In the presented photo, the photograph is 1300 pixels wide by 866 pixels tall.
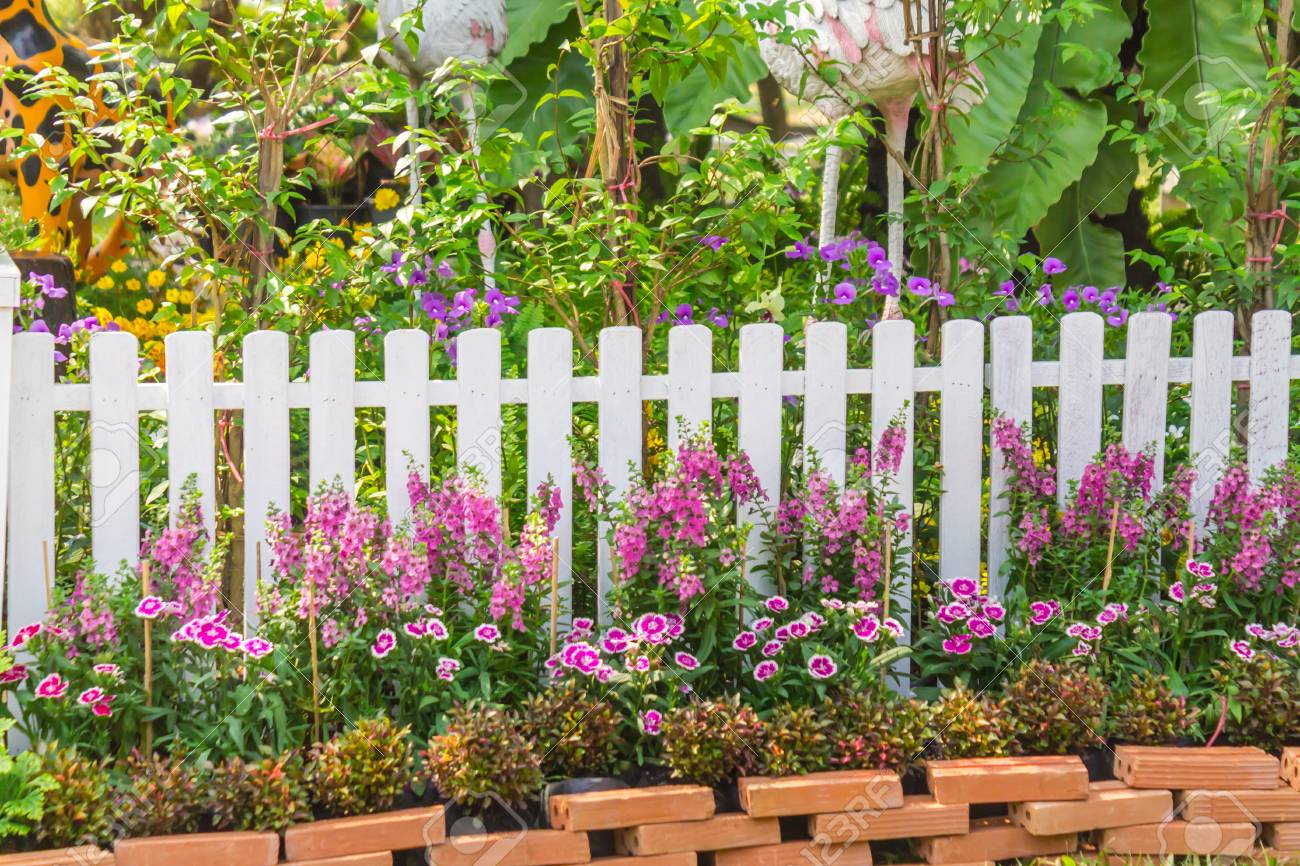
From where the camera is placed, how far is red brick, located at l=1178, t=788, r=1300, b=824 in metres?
2.71

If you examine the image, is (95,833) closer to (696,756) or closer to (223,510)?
(223,510)

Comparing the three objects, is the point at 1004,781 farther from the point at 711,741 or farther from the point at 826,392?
the point at 826,392

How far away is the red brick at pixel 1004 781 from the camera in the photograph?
2.62 m

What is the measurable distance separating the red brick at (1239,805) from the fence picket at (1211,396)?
2.53 feet

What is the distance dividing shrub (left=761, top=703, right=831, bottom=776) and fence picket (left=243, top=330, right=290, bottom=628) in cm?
116

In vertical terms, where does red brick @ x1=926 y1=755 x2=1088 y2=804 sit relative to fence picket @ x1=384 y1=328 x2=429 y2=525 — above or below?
below

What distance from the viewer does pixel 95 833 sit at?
7.63ft

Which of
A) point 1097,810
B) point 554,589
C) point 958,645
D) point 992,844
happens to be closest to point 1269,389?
point 958,645

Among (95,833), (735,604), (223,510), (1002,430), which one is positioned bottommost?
(95,833)

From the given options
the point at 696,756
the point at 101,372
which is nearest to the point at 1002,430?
the point at 696,756

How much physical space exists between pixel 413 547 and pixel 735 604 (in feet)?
2.29

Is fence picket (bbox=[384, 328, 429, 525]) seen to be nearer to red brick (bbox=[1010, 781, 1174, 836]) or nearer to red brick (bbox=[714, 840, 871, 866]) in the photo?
red brick (bbox=[714, 840, 871, 866])

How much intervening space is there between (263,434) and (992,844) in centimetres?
175

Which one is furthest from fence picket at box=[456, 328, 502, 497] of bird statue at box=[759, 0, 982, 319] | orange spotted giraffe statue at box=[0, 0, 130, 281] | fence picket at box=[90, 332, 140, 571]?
orange spotted giraffe statue at box=[0, 0, 130, 281]
